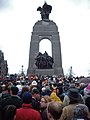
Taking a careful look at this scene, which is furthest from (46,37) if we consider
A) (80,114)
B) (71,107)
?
(80,114)

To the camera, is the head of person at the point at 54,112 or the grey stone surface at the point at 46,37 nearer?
the head of person at the point at 54,112

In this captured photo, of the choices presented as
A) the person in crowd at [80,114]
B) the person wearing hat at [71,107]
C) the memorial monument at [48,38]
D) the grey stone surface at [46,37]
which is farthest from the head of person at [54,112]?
the grey stone surface at [46,37]

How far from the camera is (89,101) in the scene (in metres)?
7.07

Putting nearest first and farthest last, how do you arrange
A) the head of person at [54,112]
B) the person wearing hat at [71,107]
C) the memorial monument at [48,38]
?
the head of person at [54,112], the person wearing hat at [71,107], the memorial monument at [48,38]

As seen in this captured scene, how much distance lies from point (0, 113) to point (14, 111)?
0.72 metres

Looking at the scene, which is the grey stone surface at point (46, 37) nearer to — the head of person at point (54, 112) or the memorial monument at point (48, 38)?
the memorial monument at point (48, 38)

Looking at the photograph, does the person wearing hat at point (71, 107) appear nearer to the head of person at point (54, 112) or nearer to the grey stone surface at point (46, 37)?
the head of person at point (54, 112)

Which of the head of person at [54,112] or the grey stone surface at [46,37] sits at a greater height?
the grey stone surface at [46,37]

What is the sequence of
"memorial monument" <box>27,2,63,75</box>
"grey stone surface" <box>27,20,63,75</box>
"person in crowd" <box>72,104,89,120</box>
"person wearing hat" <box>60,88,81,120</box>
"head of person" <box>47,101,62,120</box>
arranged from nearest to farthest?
1. "person in crowd" <box>72,104,89,120</box>
2. "head of person" <box>47,101,62,120</box>
3. "person wearing hat" <box>60,88,81,120</box>
4. "memorial monument" <box>27,2,63,75</box>
5. "grey stone surface" <box>27,20,63,75</box>

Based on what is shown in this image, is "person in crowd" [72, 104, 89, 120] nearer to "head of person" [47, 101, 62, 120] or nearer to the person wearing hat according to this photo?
"head of person" [47, 101, 62, 120]

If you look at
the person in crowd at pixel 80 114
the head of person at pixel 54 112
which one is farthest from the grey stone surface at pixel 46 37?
the person in crowd at pixel 80 114

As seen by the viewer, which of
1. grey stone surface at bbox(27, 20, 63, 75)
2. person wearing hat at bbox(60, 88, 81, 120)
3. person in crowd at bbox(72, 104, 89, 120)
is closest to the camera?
person in crowd at bbox(72, 104, 89, 120)

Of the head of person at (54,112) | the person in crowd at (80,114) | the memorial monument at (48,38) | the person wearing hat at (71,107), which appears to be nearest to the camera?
the person in crowd at (80,114)

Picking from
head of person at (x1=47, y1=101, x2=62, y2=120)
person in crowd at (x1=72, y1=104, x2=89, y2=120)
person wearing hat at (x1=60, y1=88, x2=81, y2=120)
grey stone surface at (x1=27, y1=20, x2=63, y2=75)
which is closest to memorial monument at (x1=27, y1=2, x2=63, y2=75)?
grey stone surface at (x1=27, y1=20, x2=63, y2=75)
